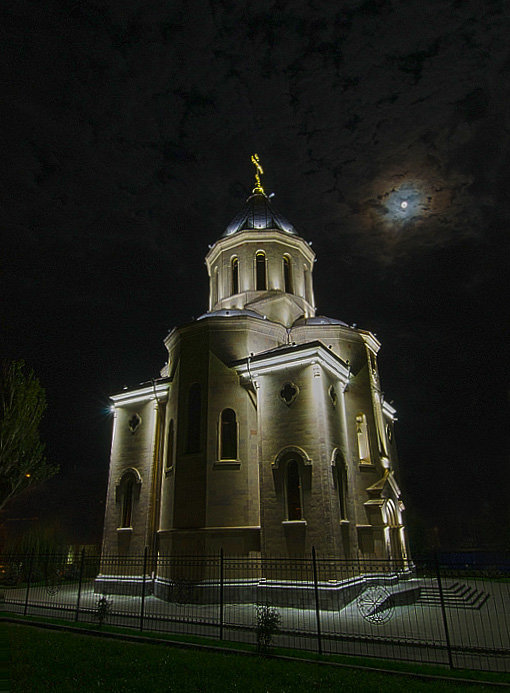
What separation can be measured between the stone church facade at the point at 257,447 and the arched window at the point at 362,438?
0.05 metres

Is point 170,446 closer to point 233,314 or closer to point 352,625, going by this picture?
point 233,314

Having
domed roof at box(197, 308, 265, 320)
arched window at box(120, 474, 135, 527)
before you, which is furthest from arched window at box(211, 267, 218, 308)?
arched window at box(120, 474, 135, 527)

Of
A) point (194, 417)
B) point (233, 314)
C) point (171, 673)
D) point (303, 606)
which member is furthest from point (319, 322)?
point (171, 673)

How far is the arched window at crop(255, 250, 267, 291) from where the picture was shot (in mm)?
23336

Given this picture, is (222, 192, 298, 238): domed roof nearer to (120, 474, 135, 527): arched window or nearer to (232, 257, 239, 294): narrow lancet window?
(232, 257, 239, 294): narrow lancet window

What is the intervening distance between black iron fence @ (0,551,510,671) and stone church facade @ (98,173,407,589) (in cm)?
74

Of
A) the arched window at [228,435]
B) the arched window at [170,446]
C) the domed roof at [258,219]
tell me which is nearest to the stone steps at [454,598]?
the arched window at [228,435]

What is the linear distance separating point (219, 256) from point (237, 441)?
12034 millimetres

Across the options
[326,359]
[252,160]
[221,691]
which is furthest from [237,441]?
[252,160]

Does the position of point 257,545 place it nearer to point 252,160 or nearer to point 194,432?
point 194,432

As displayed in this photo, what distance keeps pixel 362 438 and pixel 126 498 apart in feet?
35.8

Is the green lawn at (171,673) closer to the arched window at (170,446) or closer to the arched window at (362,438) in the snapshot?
the arched window at (170,446)

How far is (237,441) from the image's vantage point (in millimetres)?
16906

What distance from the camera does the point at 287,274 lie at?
950 inches
